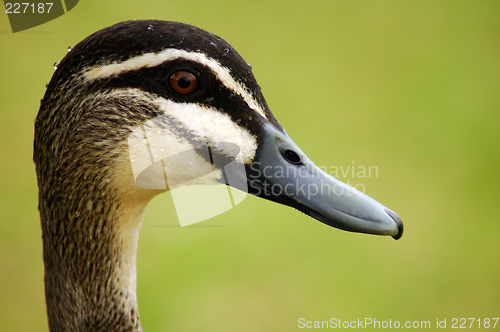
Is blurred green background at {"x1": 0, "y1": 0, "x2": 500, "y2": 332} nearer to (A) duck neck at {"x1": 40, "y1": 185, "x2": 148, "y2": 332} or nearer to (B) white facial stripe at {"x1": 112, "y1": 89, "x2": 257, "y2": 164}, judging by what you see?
(A) duck neck at {"x1": 40, "y1": 185, "x2": 148, "y2": 332}

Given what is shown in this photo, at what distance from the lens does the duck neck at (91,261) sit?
3.37 feet

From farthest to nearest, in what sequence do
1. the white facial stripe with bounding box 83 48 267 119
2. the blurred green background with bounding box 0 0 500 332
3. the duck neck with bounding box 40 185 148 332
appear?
the blurred green background with bounding box 0 0 500 332 < the duck neck with bounding box 40 185 148 332 < the white facial stripe with bounding box 83 48 267 119

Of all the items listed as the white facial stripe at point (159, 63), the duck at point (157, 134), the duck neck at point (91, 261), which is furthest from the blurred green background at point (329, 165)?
the white facial stripe at point (159, 63)

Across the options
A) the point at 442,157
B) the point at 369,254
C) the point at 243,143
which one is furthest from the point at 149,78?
the point at 442,157

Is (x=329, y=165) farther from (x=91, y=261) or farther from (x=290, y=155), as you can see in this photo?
(x=91, y=261)

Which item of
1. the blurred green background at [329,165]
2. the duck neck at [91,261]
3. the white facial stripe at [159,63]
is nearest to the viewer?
the white facial stripe at [159,63]

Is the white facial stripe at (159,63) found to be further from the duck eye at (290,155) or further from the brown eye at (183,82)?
the duck eye at (290,155)

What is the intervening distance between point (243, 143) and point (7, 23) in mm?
2772

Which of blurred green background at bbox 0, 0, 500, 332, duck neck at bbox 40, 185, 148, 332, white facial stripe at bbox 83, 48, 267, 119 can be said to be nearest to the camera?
white facial stripe at bbox 83, 48, 267, 119

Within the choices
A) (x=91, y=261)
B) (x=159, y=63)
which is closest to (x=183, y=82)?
(x=159, y=63)

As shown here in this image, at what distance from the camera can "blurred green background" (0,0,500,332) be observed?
242cm

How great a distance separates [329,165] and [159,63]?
2150 millimetres

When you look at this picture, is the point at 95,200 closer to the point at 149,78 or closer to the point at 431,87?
the point at 149,78

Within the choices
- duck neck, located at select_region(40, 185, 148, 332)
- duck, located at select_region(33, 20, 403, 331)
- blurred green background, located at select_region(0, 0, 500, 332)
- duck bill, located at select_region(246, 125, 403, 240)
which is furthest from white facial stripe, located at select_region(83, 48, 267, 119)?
blurred green background, located at select_region(0, 0, 500, 332)
